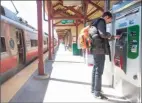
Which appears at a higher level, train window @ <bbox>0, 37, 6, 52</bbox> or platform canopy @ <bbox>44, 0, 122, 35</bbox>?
platform canopy @ <bbox>44, 0, 122, 35</bbox>

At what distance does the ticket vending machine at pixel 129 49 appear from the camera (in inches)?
140

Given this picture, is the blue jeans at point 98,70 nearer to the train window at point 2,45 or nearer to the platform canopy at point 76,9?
the train window at point 2,45

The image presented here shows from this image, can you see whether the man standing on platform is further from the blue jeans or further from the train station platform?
the train station platform

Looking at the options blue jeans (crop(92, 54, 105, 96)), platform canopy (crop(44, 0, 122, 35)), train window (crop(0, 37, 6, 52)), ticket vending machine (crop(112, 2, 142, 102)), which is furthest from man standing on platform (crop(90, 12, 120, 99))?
platform canopy (crop(44, 0, 122, 35))

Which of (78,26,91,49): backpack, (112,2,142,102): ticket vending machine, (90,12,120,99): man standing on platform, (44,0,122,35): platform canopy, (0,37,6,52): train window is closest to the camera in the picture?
(112,2,142,102): ticket vending machine

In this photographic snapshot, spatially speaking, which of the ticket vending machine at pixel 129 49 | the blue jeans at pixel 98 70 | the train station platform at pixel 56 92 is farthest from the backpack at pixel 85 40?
the train station platform at pixel 56 92

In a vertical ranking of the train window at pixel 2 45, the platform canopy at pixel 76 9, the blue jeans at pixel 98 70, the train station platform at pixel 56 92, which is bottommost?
the train station platform at pixel 56 92

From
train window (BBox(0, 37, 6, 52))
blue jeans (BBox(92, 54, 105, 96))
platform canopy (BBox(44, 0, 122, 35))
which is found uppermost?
platform canopy (BBox(44, 0, 122, 35))

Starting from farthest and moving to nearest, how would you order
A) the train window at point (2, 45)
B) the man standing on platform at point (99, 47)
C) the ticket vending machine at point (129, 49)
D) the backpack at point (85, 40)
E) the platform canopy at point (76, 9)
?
the platform canopy at point (76, 9) → the train window at point (2, 45) → the backpack at point (85, 40) → the man standing on platform at point (99, 47) → the ticket vending machine at point (129, 49)

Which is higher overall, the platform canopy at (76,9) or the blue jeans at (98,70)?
the platform canopy at (76,9)

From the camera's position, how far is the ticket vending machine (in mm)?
3548

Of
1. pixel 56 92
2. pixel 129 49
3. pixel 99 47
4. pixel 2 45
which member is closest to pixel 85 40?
pixel 99 47

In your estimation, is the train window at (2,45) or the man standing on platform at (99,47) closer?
the man standing on platform at (99,47)

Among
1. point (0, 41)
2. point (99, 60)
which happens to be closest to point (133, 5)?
point (99, 60)
